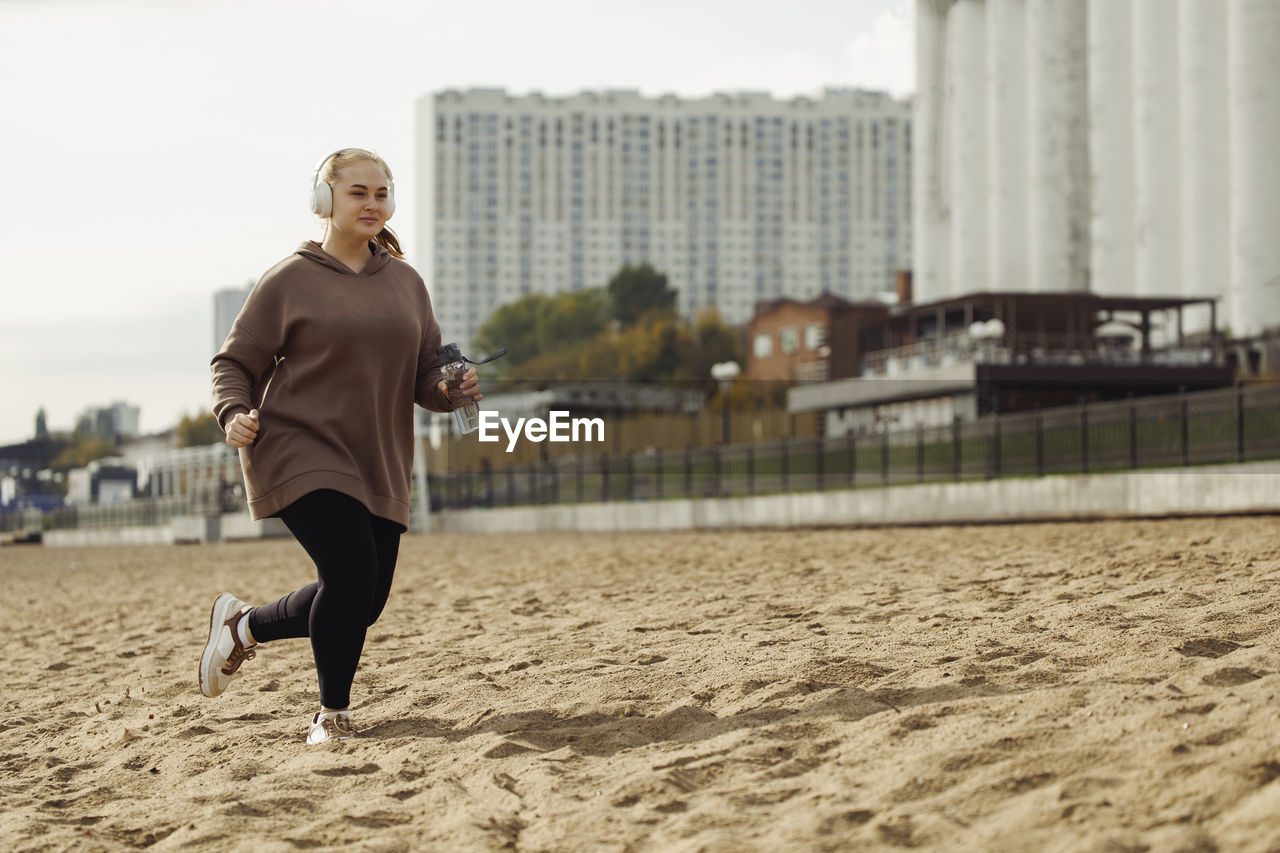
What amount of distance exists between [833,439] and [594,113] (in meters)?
164

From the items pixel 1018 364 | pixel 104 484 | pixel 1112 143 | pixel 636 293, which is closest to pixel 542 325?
pixel 636 293

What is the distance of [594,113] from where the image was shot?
187 m

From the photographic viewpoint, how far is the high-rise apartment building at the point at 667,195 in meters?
184

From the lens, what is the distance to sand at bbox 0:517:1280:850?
3.88m

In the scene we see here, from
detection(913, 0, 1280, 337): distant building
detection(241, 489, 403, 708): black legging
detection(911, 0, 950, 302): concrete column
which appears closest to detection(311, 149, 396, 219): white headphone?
detection(241, 489, 403, 708): black legging

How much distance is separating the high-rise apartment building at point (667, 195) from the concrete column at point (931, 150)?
105 meters

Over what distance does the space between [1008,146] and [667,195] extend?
392 feet

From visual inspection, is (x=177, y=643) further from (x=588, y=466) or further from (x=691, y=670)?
(x=588, y=466)

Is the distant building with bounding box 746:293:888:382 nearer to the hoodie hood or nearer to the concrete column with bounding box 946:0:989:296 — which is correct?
the concrete column with bounding box 946:0:989:296

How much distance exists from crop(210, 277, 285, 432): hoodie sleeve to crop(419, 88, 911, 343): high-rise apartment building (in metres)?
175

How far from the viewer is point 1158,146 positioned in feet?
199

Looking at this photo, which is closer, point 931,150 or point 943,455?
point 943,455

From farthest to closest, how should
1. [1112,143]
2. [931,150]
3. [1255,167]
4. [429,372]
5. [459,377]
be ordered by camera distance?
[931,150], [1112,143], [1255,167], [429,372], [459,377]

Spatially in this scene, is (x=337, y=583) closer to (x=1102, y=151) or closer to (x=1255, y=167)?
(x=1255, y=167)
